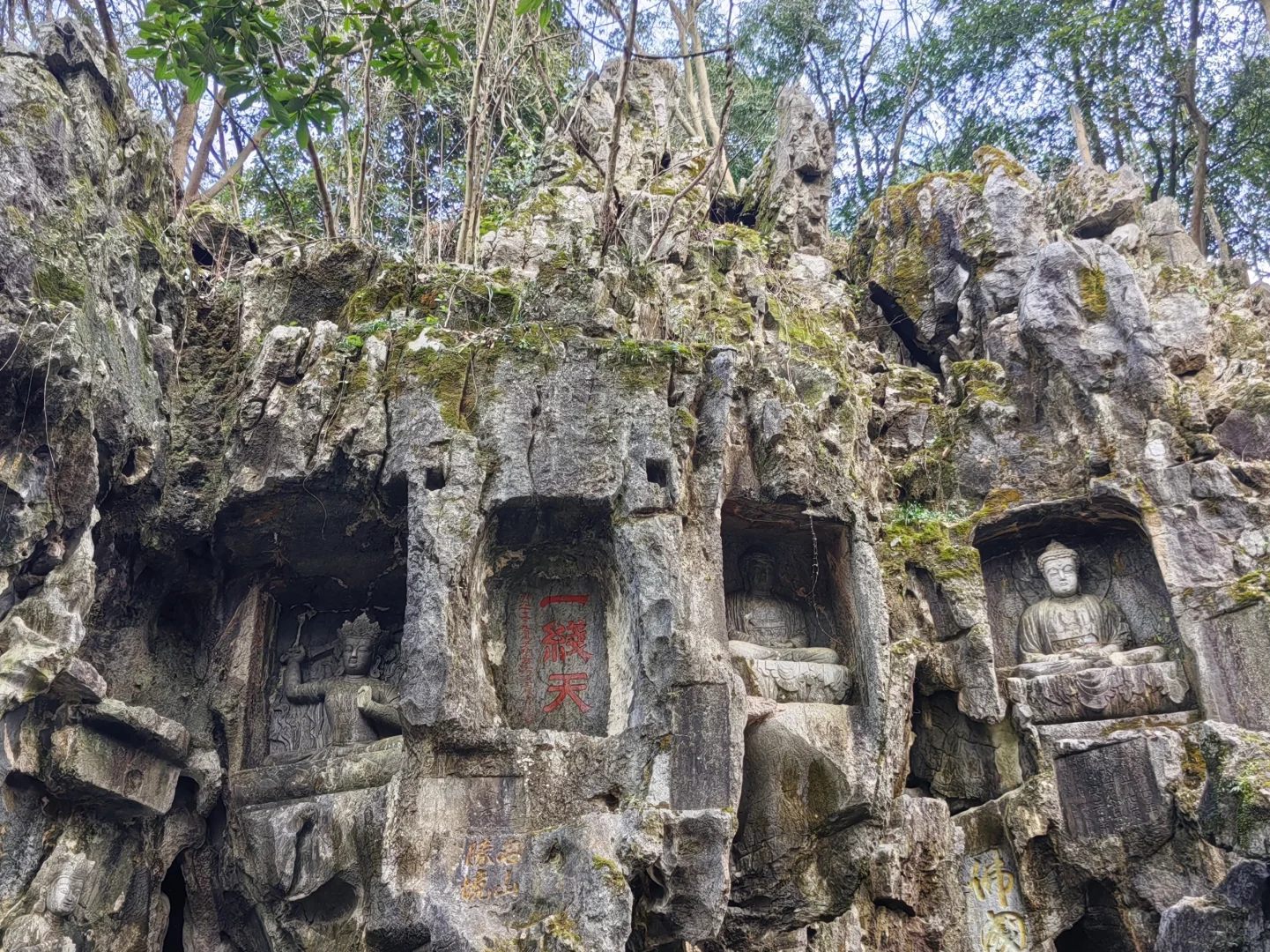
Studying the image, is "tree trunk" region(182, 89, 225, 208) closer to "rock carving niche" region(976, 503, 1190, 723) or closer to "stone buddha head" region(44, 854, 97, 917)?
"stone buddha head" region(44, 854, 97, 917)

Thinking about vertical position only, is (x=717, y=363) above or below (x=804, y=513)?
above

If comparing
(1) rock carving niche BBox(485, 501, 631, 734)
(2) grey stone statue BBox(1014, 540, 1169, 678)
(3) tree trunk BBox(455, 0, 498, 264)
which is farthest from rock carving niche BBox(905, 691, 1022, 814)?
(3) tree trunk BBox(455, 0, 498, 264)

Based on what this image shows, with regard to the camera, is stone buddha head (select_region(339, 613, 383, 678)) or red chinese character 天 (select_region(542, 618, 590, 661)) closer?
red chinese character 天 (select_region(542, 618, 590, 661))

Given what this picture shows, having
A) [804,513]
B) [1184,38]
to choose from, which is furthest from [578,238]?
[1184,38]

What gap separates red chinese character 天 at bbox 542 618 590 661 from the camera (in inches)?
309

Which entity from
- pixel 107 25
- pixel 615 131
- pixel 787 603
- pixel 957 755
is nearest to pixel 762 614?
pixel 787 603

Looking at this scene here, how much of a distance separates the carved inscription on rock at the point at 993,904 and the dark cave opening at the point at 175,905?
20.5 feet

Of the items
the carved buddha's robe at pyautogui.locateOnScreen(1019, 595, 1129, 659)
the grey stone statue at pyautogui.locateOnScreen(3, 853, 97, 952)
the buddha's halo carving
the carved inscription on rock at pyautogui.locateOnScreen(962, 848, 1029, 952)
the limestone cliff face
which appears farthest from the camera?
the buddha's halo carving

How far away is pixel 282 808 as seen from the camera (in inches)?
311

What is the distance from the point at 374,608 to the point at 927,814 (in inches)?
194

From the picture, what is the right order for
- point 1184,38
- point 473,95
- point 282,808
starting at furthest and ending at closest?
point 1184,38 → point 473,95 → point 282,808

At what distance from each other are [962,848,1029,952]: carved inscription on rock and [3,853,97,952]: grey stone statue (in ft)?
21.8

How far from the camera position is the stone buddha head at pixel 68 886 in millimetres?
7043

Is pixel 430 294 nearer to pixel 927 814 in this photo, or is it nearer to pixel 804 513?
pixel 804 513
